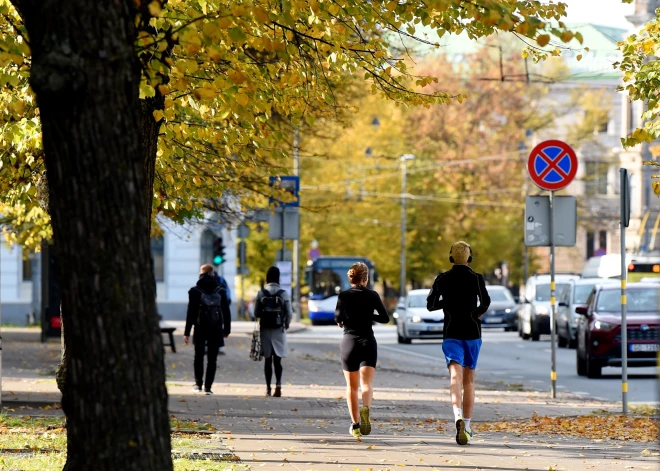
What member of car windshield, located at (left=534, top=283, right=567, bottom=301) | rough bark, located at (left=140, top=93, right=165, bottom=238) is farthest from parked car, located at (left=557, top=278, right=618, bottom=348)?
rough bark, located at (left=140, top=93, right=165, bottom=238)

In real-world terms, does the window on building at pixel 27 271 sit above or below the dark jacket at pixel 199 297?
above

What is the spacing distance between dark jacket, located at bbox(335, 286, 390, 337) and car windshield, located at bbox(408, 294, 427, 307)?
25181 millimetres

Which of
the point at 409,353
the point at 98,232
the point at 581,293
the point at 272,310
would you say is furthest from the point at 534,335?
the point at 98,232

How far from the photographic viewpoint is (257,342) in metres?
19.9

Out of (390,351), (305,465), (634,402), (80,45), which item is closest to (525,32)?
(80,45)

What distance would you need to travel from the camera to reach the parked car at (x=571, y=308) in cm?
3484

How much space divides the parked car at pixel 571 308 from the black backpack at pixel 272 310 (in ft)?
54.0

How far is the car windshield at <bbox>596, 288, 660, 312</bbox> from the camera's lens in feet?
82.7

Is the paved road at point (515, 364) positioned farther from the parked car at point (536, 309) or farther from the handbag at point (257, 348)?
the handbag at point (257, 348)

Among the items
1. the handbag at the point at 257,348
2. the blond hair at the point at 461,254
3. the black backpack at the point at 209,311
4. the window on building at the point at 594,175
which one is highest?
the window on building at the point at 594,175

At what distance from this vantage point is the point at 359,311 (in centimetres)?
1387

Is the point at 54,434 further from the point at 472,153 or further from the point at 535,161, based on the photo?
the point at 472,153

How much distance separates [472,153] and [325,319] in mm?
14448

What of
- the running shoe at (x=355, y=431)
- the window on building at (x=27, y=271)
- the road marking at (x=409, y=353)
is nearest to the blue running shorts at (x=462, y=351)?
the running shoe at (x=355, y=431)
